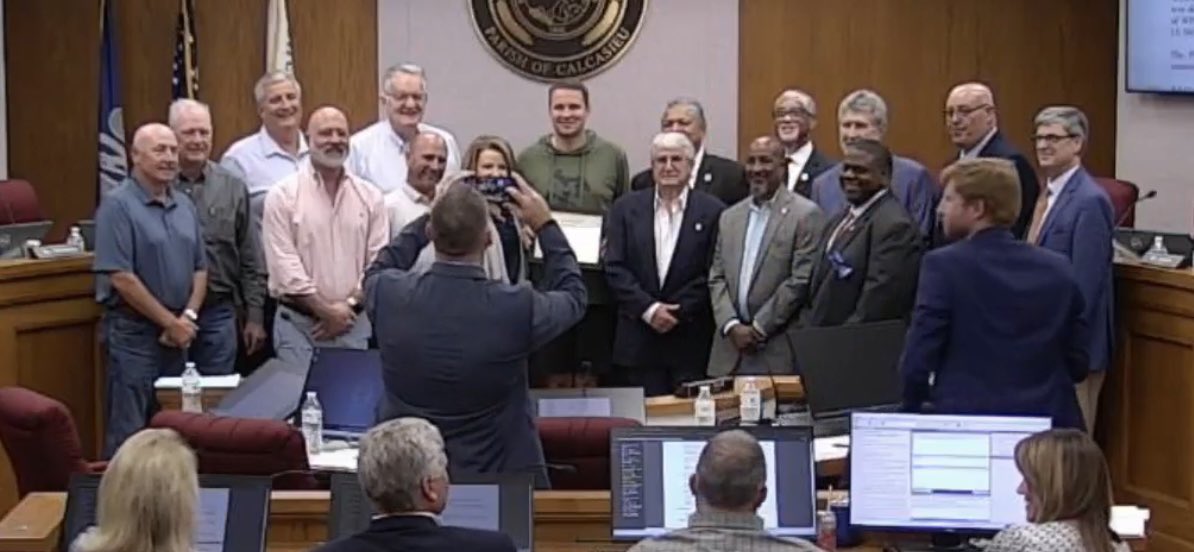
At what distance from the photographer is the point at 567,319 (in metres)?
4.85

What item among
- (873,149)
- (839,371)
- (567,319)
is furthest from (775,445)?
(873,149)

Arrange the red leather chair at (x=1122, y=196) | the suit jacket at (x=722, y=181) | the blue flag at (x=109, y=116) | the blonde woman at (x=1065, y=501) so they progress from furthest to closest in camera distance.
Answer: the blue flag at (x=109, y=116)
the red leather chair at (x=1122, y=196)
the suit jacket at (x=722, y=181)
the blonde woman at (x=1065, y=501)

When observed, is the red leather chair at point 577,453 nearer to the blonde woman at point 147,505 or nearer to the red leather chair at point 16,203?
the blonde woman at point 147,505

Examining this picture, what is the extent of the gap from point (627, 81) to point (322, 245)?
3.16 meters

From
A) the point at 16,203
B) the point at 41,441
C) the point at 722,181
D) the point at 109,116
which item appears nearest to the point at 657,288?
the point at 722,181

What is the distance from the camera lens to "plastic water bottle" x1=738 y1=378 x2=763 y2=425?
229 inches

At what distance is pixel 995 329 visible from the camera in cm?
486

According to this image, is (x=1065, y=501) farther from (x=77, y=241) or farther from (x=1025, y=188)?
(x=77, y=241)

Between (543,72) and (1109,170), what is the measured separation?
2.93 m

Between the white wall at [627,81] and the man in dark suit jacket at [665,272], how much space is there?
8.30 feet

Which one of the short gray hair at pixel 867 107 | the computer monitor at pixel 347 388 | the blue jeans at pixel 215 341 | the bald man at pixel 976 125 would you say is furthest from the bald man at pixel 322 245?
the bald man at pixel 976 125

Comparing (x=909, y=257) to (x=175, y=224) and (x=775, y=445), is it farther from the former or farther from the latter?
(x=175, y=224)

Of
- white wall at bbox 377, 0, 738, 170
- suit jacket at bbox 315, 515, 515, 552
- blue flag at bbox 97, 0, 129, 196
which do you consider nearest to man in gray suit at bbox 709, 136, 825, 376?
white wall at bbox 377, 0, 738, 170

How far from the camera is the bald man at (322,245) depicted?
688 centimetres
